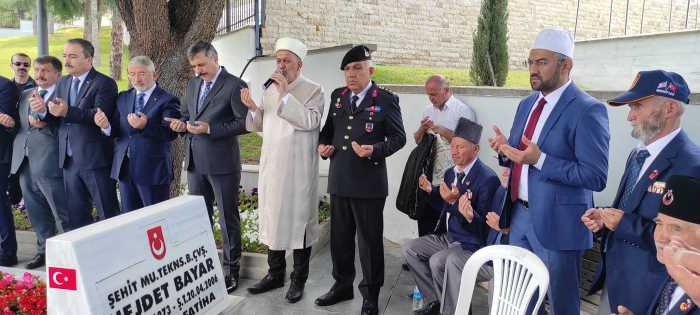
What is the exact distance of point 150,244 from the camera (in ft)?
7.75

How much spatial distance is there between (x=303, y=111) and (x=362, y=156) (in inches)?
23.6

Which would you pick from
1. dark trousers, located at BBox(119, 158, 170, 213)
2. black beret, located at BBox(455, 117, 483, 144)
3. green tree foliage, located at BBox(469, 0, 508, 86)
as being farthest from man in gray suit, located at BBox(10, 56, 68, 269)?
green tree foliage, located at BBox(469, 0, 508, 86)

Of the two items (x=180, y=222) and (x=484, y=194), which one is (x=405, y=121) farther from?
(x=180, y=222)

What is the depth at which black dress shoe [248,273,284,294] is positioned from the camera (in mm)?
4238

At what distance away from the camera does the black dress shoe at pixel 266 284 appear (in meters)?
4.24

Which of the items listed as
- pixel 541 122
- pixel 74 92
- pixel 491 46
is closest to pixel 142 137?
pixel 74 92

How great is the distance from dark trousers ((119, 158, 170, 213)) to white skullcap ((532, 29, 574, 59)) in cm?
320

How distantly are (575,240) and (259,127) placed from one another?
251cm

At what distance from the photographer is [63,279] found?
79.6 inches

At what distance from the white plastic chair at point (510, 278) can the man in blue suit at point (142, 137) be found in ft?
9.54

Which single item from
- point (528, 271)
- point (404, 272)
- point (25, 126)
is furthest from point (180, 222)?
point (25, 126)

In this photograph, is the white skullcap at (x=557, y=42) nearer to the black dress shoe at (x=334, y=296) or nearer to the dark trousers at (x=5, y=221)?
the black dress shoe at (x=334, y=296)

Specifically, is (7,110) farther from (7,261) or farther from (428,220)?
(428,220)

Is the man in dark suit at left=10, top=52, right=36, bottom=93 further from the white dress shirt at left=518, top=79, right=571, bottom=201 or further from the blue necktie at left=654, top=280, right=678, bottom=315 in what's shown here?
the blue necktie at left=654, top=280, right=678, bottom=315
